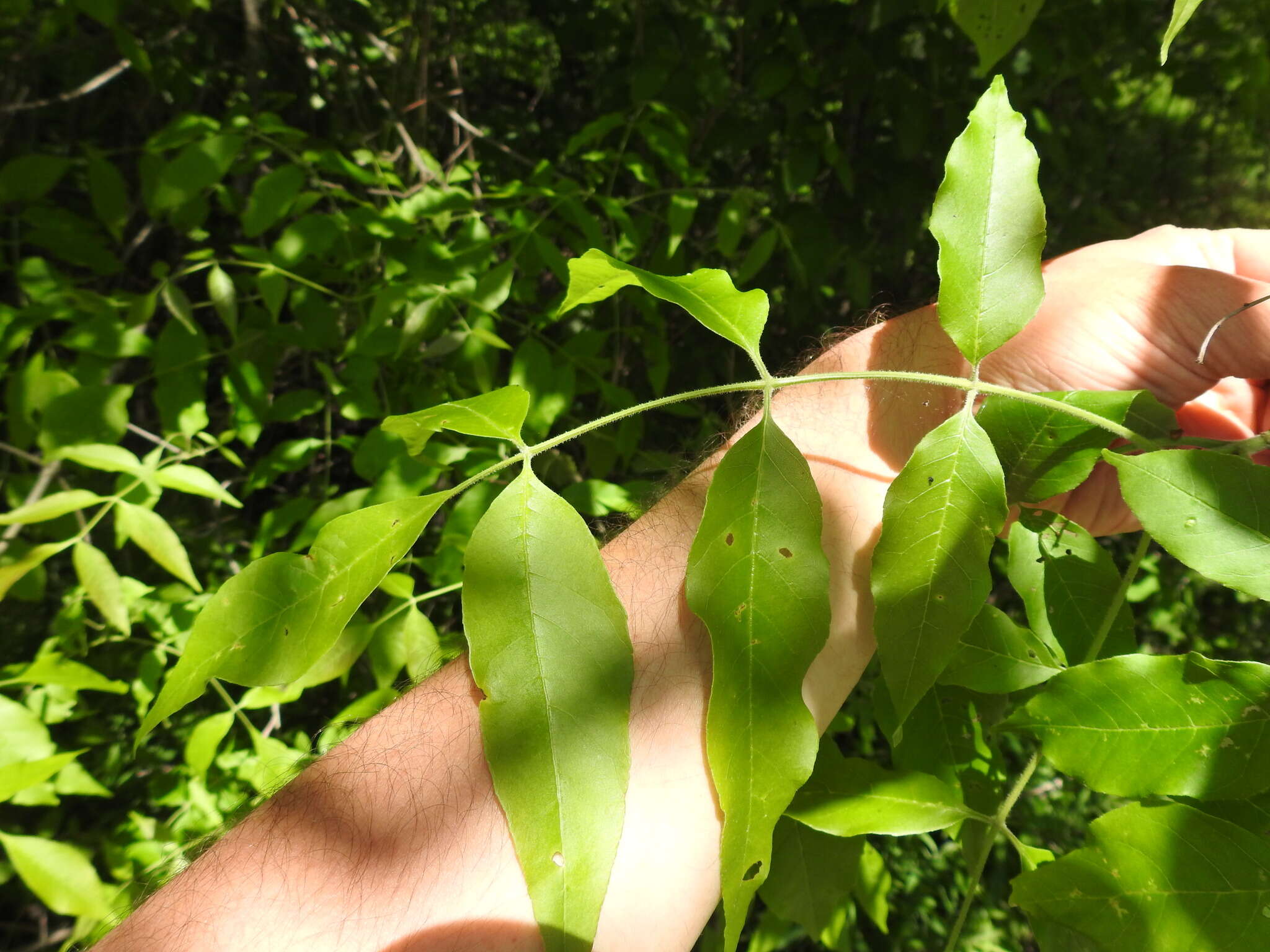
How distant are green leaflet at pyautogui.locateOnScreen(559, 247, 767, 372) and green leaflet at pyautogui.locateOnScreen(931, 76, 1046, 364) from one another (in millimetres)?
165

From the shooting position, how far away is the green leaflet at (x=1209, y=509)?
0.58 metres

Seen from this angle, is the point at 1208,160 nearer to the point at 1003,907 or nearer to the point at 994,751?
the point at 1003,907

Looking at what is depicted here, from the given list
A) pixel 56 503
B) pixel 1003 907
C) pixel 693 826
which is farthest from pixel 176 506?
pixel 1003 907

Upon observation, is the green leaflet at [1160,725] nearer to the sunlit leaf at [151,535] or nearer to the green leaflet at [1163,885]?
the green leaflet at [1163,885]

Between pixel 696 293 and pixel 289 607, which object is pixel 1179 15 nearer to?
pixel 696 293

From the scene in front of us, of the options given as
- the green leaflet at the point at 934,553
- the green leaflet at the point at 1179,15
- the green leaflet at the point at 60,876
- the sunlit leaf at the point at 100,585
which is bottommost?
the green leaflet at the point at 60,876

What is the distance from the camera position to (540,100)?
2688 mm

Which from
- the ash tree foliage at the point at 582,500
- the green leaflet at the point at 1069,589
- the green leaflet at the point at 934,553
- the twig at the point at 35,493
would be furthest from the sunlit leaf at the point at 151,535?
the green leaflet at the point at 1069,589

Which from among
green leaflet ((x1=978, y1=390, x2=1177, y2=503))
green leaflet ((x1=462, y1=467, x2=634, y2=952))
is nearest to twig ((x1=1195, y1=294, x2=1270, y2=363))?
green leaflet ((x1=978, y1=390, x2=1177, y2=503))

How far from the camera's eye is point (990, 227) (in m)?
0.68

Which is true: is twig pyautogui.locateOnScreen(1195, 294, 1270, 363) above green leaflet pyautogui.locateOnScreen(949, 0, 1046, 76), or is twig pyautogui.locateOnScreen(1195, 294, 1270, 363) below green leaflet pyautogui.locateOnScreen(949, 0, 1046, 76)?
below

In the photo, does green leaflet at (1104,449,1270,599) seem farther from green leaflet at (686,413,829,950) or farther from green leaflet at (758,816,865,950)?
green leaflet at (758,816,865,950)

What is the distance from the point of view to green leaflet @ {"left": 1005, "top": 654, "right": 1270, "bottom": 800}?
1.83 feet

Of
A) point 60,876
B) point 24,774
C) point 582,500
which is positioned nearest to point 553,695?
point 582,500
